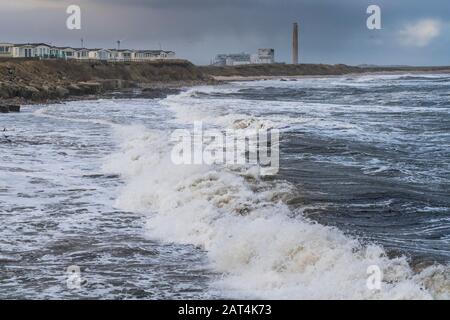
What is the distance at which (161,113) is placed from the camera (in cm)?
3603

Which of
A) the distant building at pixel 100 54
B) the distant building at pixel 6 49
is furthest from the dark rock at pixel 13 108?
the distant building at pixel 100 54

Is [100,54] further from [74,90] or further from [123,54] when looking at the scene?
[74,90]

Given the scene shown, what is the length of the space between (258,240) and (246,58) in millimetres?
182082

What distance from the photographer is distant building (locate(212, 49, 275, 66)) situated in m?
180

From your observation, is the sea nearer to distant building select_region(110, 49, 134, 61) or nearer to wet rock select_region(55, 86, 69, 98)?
wet rock select_region(55, 86, 69, 98)

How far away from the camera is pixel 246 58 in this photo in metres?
189

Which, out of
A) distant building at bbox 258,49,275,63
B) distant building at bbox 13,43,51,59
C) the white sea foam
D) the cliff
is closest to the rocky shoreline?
the cliff

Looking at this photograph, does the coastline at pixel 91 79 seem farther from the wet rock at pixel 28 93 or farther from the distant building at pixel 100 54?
the distant building at pixel 100 54

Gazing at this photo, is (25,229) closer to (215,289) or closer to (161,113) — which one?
(215,289)

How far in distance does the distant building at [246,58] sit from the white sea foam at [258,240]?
167m

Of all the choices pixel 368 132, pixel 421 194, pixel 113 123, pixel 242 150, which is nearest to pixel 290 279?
pixel 421 194

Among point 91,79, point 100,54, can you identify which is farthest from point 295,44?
point 91,79

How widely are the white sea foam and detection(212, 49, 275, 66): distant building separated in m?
167

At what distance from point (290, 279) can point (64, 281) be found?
2.80 m
